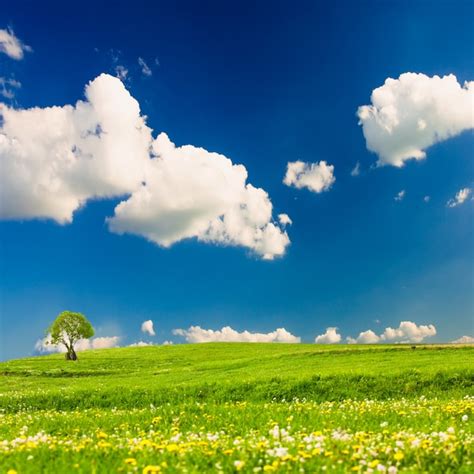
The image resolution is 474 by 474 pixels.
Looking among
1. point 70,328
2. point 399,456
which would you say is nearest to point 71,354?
point 70,328

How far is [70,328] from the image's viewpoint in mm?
87500

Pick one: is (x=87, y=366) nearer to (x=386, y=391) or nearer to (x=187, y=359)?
(x=187, y=359)

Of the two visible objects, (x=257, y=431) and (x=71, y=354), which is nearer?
(x=257, y=431)

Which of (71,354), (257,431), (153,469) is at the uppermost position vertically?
(153,469)

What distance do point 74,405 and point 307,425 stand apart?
20324mm

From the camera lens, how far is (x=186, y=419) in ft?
43.0

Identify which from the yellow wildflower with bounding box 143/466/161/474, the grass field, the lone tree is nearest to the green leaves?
the lone tree

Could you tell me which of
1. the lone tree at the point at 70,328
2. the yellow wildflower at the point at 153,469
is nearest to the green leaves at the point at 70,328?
the lone tree at the point at 70,328

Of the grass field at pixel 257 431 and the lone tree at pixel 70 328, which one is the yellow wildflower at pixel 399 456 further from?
the lone tree at pixel 70 328

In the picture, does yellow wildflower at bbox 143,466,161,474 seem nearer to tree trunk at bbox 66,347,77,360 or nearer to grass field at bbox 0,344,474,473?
grass field at bbox 0,344,474,473

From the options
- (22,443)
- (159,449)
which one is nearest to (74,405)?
(22,443)

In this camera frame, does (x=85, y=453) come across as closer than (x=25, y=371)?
Yes

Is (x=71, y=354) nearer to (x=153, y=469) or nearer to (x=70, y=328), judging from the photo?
(x=70, y=328)

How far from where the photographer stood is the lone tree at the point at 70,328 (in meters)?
86.5
